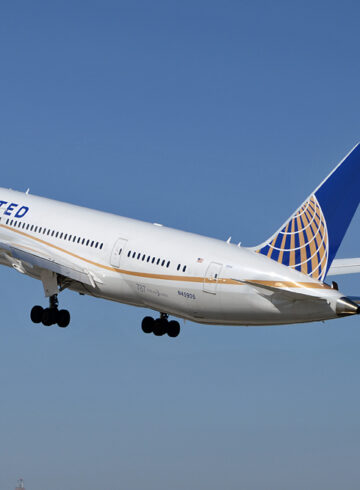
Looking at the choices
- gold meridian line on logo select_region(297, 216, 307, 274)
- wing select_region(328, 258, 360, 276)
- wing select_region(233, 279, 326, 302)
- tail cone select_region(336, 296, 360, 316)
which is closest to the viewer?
tail cone select_region(336, 296, 360, 316)

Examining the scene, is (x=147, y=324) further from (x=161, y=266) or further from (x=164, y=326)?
(x=161, y=266)

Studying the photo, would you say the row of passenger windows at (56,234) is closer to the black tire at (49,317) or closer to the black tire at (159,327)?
the black tire at (49,317)

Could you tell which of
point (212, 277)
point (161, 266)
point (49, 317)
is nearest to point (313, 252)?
point (212, 277)

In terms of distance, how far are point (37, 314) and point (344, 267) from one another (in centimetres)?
1468

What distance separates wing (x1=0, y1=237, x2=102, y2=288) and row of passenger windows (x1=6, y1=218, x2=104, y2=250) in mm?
783

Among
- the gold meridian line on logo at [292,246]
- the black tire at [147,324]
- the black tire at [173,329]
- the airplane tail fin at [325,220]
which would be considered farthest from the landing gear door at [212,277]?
the black tire at [147,324]

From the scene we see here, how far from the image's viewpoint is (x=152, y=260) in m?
53.2

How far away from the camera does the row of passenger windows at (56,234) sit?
56.3 m

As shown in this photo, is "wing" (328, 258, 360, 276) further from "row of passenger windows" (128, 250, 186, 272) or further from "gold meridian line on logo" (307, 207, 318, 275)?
"row of passenger windows" (128, 250, 186, 272)

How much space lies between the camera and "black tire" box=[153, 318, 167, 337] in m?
58.8

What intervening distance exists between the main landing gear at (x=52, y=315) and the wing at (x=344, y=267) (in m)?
12.7

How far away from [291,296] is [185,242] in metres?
6.46

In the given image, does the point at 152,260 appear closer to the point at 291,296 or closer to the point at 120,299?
the point at 120,299

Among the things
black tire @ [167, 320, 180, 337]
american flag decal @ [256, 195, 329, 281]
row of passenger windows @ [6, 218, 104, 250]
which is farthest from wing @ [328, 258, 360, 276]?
row of passenger windows @ [6, 218, 104, 250]
